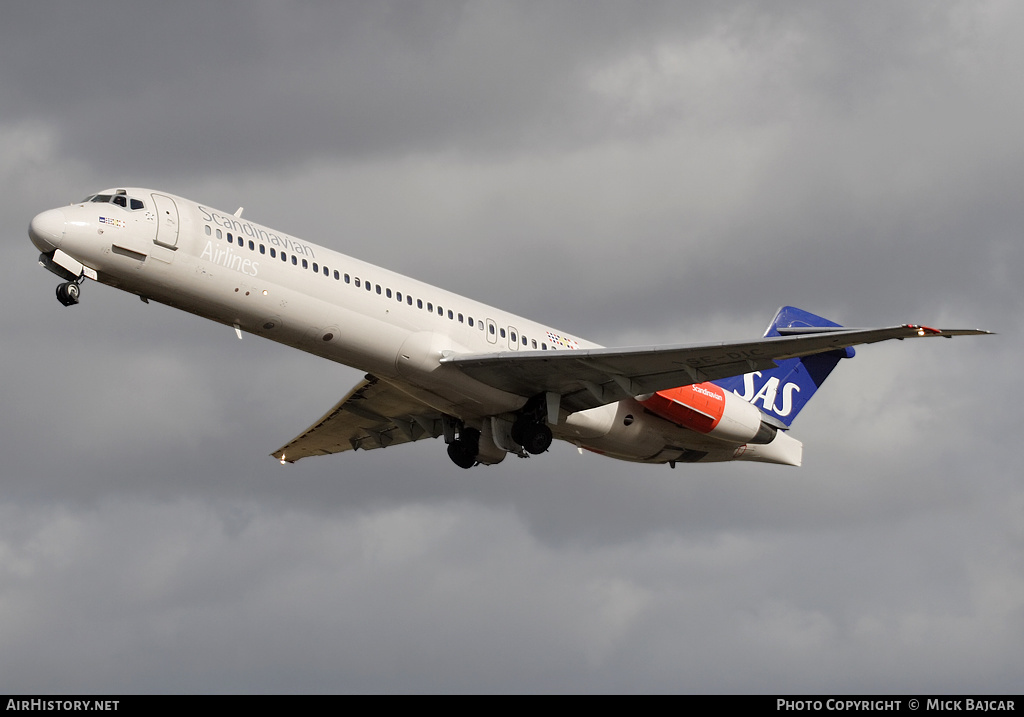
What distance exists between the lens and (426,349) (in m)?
34.3

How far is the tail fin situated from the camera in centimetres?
4272

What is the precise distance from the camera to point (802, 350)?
3334 cm

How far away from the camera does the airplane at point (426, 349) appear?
31.5 m

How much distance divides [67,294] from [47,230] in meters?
1.47

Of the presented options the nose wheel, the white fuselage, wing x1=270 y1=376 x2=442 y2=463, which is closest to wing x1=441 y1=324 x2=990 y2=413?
the white fuselage

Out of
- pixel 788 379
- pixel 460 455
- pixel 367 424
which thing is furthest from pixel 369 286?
pixel 788 379

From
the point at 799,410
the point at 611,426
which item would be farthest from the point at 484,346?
the point at 799,410

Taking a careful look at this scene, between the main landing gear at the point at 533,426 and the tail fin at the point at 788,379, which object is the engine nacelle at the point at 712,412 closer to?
the tail fin at the point at 788,379

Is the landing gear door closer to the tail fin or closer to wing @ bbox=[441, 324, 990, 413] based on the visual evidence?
wing @ bbox=[441, 324, 990, 413]

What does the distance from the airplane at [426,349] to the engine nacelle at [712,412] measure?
5cm

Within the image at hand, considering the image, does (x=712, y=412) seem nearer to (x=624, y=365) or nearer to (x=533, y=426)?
(x=624, y=365)

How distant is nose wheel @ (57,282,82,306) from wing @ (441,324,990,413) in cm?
910
